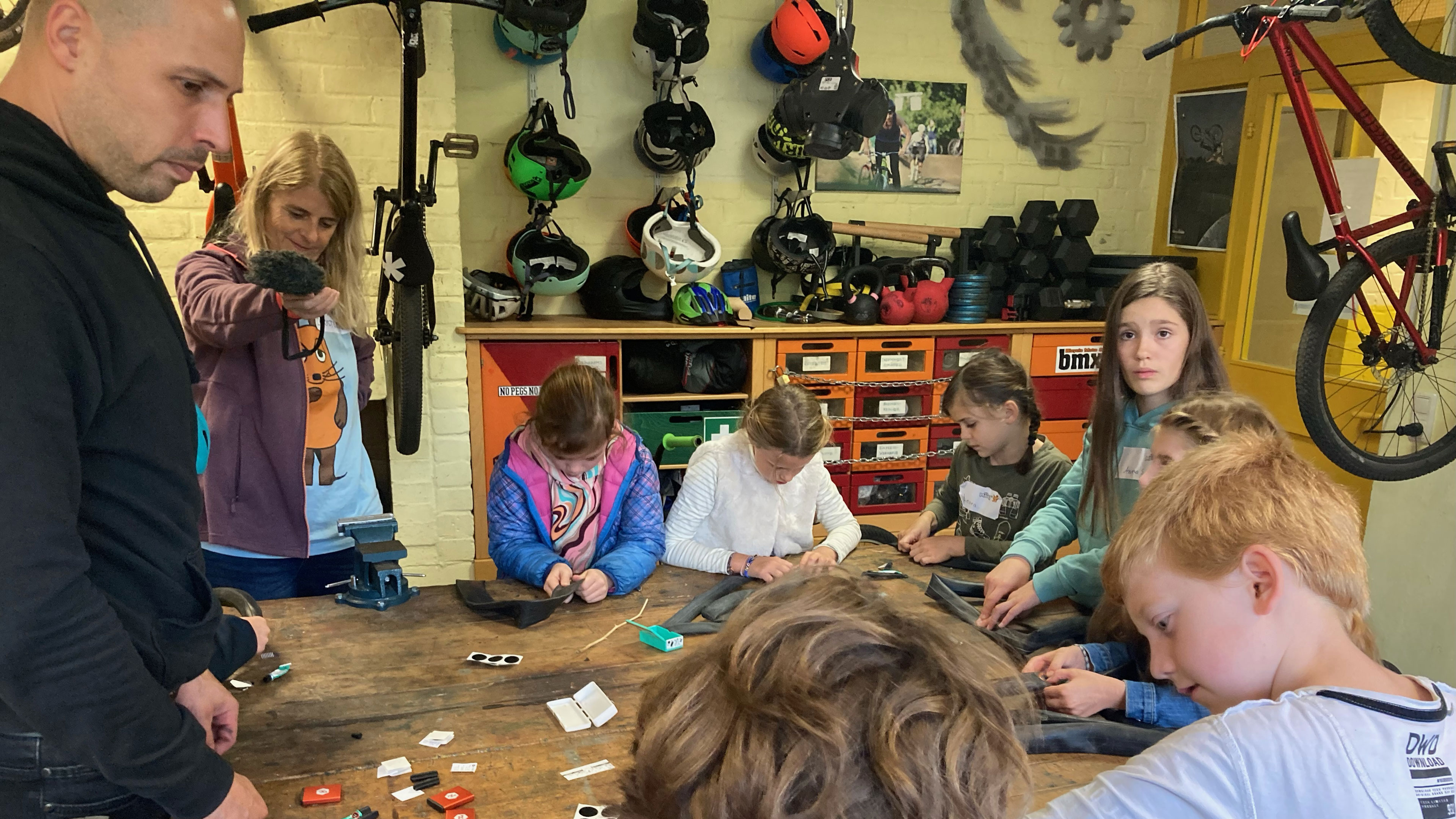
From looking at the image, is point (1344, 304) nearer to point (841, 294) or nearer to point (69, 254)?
point (841, 294)

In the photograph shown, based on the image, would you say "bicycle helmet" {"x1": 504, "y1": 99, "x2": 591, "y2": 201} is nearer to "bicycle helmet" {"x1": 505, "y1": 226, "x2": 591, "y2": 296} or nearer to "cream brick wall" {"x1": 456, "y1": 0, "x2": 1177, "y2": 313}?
"bicycle helmet" {"x1": 505, "y1": 226, "x2": 591, "y2": 296}

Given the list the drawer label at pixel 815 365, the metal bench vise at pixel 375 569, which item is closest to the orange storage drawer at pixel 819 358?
the drawer label at pixel 815 365

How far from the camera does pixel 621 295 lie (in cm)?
410

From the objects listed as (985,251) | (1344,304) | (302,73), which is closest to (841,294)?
(985,251)

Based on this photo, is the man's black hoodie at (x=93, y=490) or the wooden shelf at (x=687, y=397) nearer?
the man's black hoodie at (x=93, y=490)

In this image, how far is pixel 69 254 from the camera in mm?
872

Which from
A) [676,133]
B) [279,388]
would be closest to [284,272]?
[279,388]

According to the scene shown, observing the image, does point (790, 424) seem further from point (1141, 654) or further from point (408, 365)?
point (408, 365)

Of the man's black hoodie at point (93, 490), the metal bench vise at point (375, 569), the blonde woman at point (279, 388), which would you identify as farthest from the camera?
the blonde woman at point (279, 388)

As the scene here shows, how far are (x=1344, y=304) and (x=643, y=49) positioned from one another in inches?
114

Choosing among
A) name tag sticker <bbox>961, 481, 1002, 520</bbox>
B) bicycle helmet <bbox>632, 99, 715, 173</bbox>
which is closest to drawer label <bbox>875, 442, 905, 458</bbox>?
bicycle helmet <bbox>632, 99, 715, 173</bbox>

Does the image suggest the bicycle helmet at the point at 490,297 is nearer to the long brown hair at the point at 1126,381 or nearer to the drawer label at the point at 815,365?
the drawer label at the point at 815,365

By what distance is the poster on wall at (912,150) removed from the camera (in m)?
4.76

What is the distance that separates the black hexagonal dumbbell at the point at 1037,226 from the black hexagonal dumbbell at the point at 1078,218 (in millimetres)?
48
